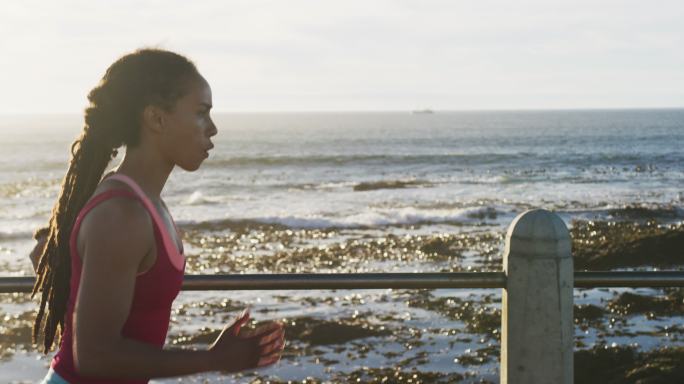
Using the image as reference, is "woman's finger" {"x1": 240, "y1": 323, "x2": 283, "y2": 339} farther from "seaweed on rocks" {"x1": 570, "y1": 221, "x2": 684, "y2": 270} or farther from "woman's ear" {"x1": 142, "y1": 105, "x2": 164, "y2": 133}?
"seaweed on rocks" {"x1": 570, "y1": 221, "x2": 684, "y2": 270}

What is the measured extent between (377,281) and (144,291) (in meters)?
1.38

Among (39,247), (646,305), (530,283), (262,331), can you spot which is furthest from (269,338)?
(646,305)

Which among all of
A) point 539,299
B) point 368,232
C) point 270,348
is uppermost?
point 270,348

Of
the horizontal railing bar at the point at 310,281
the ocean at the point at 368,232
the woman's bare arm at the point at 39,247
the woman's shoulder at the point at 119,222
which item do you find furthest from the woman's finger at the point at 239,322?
the ocean at the point at 368,232

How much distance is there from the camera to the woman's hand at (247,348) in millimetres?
1996

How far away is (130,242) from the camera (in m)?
1.88

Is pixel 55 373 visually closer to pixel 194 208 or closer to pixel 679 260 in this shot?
pixel 679 260

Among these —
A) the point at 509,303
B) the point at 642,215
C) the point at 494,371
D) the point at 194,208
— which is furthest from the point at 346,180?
the point at 509,303

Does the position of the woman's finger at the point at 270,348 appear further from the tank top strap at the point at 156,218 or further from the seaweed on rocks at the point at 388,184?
the seaweed on rocks at the point at 388,184

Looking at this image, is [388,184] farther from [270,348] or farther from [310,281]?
[270,348]

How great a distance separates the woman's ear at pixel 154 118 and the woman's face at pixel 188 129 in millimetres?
10

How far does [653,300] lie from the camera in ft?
39.4

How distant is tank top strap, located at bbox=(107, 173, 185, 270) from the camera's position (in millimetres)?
1966

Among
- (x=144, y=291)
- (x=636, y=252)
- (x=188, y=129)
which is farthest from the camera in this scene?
(x=636, y=252)
